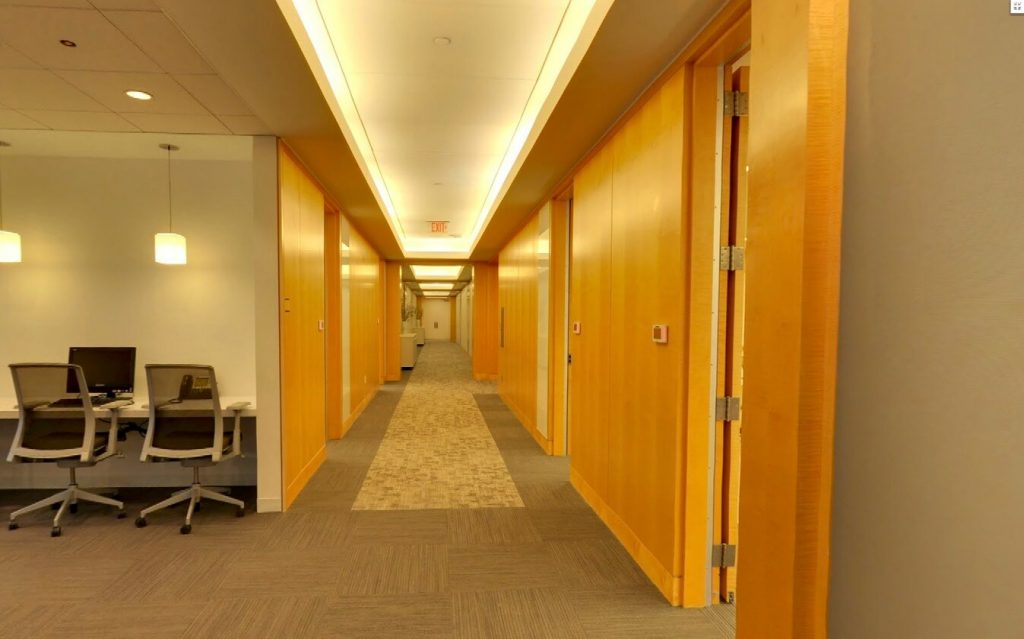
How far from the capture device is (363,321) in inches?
326

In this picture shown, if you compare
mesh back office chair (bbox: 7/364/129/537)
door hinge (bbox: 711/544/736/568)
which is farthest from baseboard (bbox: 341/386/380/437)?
door hinge (bbox: 711/544/736/568)

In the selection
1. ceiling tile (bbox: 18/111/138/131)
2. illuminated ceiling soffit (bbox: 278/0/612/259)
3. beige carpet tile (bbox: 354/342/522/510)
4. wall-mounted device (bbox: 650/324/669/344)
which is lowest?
beige carpet tile (bbox: 354/342/522/510)

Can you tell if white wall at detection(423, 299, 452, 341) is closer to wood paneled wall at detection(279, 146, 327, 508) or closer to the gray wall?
wood paneled wall at detection(279, 146, 327, 508)

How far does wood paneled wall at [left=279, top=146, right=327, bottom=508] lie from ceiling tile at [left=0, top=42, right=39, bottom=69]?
1.43 m

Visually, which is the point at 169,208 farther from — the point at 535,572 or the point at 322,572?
the point at 535,572

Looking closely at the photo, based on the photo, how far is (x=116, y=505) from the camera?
153 inches

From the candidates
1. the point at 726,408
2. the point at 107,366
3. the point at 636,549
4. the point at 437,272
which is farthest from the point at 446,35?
the point at 437,272

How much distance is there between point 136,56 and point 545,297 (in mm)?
4015

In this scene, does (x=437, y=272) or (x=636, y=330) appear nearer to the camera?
(x=636, y=330)

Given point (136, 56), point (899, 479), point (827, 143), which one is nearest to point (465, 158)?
point (136, 56)

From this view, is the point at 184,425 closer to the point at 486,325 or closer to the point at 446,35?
the point at 446,35

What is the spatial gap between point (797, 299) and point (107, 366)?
4.90 m

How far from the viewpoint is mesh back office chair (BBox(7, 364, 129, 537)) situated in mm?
3576

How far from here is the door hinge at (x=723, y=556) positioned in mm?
2750
